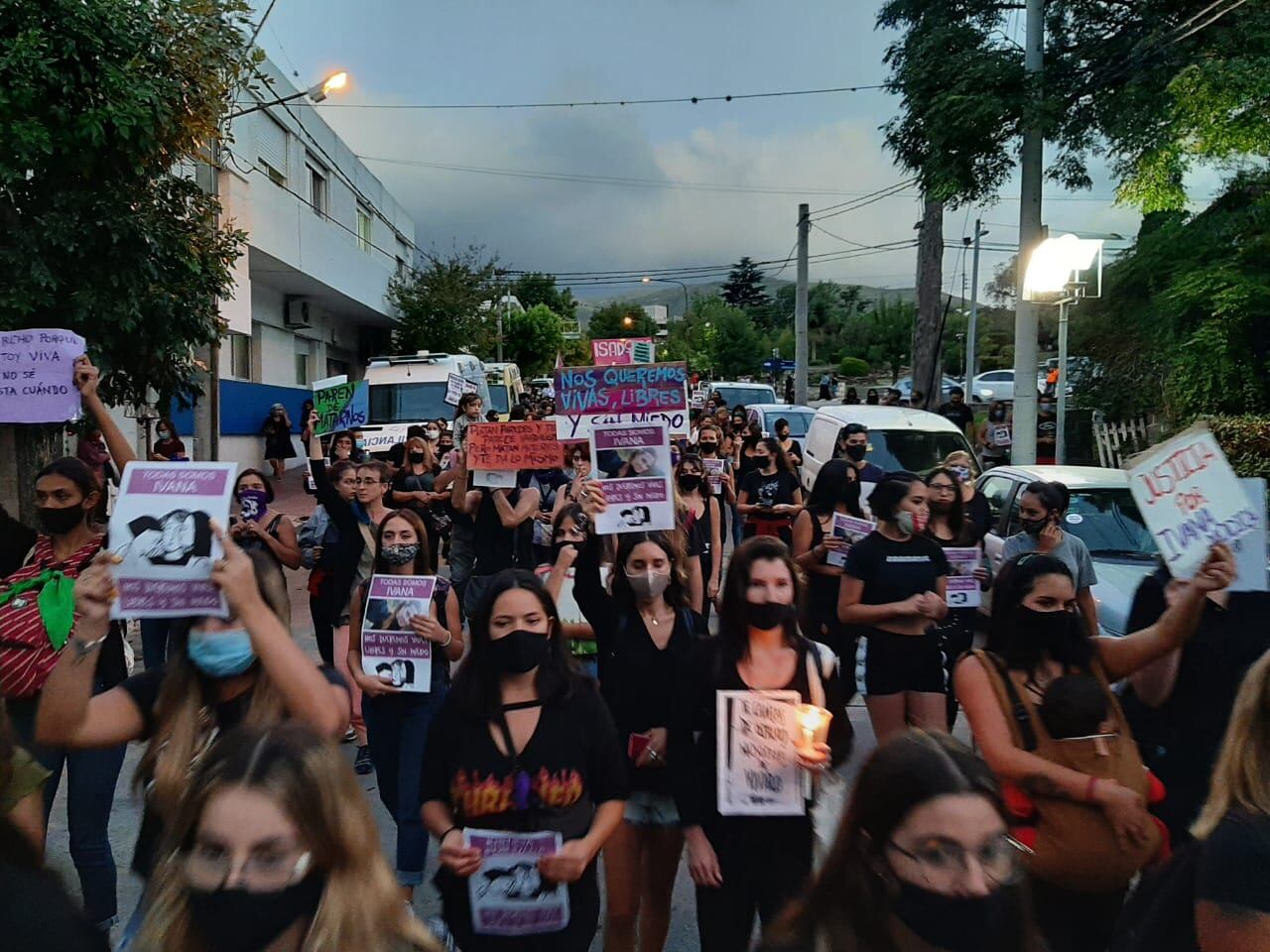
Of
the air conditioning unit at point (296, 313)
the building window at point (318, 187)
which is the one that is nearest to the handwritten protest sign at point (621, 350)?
the air conditioning unit at point (296, 313)

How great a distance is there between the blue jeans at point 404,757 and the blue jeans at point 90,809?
1049 mm

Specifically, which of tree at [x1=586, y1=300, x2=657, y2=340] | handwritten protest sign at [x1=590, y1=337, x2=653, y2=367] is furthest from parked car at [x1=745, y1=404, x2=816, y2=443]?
tree at [x1=586, y1=300, x2=657, y2=340]

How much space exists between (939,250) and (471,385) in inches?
543

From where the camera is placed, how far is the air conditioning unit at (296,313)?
80.9 ft

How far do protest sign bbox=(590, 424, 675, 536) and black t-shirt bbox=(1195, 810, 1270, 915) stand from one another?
290 centimetres

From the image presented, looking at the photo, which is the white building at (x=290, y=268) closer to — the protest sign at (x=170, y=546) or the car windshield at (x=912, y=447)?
the car windshield at (x=912, y=447)

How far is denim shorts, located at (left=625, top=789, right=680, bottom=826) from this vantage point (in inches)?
134

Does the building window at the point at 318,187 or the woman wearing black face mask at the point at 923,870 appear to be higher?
the building window at the point at 318,187

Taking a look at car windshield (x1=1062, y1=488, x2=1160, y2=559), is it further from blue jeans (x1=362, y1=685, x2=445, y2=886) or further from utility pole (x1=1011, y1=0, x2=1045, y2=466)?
utility pole (x1=1011, y1=0, x2=1045, y2=466)

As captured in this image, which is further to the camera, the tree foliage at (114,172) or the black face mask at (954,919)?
the tree foliage at (114,172)

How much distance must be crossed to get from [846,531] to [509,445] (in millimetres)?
2334

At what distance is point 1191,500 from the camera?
3.44 meters

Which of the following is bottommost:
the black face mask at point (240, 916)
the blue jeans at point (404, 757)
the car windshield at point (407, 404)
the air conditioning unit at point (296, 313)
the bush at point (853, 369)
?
the blue jeans at point (404, 757)

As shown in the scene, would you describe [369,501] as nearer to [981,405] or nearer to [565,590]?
[565,590]
